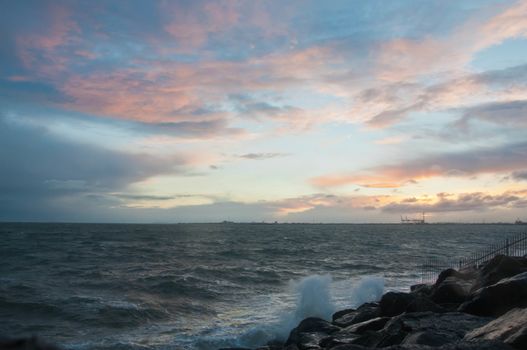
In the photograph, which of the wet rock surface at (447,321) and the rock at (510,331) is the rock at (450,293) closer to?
the wet rock surface at (447,321)

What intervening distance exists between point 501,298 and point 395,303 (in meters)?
3.69

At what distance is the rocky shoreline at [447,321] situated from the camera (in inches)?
308

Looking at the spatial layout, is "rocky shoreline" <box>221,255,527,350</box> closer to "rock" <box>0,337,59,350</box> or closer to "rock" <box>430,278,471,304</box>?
A: "rock" <box>430,278,471,304</box>

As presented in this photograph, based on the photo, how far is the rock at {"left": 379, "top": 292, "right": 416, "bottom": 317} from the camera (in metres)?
14.1

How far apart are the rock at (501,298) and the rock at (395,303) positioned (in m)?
2.15

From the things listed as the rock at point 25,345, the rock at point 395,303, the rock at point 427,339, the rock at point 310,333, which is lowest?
the rock at point 310,333

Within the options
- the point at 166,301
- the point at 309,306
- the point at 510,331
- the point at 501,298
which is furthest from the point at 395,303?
the point at 166,301

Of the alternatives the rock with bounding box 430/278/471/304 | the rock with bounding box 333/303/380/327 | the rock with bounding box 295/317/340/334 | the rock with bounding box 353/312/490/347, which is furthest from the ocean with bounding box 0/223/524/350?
the rock with bounding box 353/312/490/347

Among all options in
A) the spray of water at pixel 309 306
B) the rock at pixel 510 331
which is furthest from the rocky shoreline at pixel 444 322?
the spray of water at pixel 309 306

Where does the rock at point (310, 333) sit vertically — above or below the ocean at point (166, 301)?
above

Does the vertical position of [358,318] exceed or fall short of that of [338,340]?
it falls short

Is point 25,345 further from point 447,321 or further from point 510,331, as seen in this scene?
point 447,321

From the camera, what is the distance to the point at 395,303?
1424 centimetres

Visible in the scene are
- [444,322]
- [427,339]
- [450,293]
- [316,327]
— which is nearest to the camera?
[427,339]
